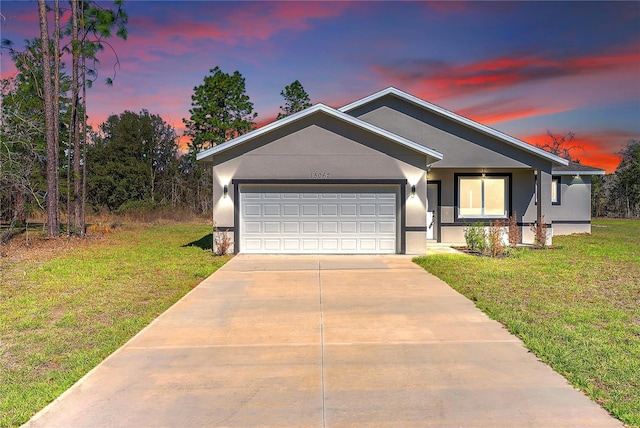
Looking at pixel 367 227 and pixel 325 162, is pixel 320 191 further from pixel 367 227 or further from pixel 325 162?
pixel 367 227

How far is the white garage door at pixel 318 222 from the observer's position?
47.3ft

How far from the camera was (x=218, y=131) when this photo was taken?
133ft

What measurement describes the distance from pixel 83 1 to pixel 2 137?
989cm

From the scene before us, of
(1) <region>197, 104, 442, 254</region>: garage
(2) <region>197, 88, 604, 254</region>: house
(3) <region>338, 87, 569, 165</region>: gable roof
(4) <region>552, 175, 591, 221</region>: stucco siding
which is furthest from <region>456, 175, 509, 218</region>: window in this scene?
(4) <region>552, 175, 591, 221</region>: stucco siding

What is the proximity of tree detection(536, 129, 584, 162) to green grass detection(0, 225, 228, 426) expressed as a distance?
42083 mm

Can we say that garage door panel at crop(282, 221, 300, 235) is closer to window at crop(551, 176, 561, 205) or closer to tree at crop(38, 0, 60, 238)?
tree at crop(38, 0, 60, 238)

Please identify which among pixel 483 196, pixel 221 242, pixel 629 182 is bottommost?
pixel 221 242

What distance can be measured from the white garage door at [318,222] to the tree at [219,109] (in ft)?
87.5

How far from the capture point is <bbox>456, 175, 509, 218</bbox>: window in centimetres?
1758

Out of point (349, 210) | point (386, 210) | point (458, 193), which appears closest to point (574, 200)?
point (458, 193)

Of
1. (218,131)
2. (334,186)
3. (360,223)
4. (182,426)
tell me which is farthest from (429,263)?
(218,131)

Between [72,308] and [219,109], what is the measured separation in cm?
3490

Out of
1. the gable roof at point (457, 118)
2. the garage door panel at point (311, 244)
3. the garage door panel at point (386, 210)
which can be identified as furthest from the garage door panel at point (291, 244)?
the gable roof at point (457, 118)

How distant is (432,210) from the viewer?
58.2 ft
